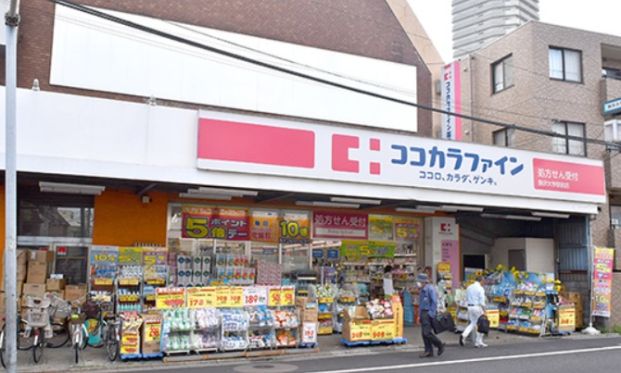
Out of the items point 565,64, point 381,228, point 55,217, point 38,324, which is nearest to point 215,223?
point 55,217

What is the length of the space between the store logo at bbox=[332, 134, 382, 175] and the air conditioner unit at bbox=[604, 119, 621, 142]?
11359 mm

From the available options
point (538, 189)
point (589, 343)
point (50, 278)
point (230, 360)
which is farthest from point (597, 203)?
point (50, 278)

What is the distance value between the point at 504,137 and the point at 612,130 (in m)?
3.79

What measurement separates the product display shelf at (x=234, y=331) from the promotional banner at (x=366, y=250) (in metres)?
5.65

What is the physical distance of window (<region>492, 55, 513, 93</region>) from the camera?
71.9 ft

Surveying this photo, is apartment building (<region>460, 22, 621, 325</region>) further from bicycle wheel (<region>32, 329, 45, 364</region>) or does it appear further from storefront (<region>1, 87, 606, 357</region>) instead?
bicycle wheel (<region>32, 329, 45, 364</region>)

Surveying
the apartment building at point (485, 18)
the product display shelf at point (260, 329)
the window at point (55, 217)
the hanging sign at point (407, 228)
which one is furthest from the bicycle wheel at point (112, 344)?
the apartment building at point (485, 18)

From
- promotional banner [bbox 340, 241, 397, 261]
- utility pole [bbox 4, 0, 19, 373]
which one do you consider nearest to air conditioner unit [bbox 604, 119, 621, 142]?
promotional banner [bbox 340, 241, 397, 261]

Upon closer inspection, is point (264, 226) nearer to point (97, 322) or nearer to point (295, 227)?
point (295, 227)

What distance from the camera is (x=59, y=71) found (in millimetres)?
14414

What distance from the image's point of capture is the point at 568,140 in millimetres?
21266

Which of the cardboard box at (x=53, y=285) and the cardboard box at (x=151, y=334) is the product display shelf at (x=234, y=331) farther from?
the cardboard box at (x=53, y=285)

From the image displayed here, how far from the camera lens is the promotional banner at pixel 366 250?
675 inches

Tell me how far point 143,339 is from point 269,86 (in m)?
8.67
